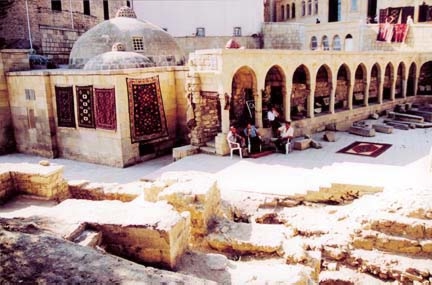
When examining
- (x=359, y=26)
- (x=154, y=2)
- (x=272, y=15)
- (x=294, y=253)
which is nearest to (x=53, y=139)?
(x=294, y=253)

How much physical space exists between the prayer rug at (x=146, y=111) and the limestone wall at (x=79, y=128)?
22 cm

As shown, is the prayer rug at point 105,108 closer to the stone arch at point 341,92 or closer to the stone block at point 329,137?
the stone block at point 329,137

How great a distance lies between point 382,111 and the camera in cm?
2008

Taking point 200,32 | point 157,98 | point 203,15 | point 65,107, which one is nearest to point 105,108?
point 157,98

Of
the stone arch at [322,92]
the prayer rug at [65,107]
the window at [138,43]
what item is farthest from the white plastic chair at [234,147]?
the window at [138,43]

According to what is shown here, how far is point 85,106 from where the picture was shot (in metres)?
14.3

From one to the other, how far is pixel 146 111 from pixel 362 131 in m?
8.77

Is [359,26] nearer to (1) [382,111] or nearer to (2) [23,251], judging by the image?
(1) [382,111]

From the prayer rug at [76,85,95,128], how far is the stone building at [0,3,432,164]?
0.04 meters

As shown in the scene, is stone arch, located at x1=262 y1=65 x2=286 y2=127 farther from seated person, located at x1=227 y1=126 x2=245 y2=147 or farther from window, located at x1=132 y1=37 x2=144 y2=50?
window, located at x1=132 y1=37 x2=144 y2=50

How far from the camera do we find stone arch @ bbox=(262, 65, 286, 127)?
1608cm

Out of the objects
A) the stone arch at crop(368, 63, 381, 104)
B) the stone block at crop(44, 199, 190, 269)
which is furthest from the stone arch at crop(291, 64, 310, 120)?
the stone block at crop(44, 199, 190, 269)

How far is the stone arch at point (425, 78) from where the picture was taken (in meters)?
22.9

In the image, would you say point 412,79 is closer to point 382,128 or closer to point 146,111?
point 382,128
